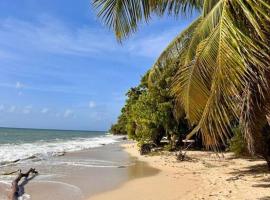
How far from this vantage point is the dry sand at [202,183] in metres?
10.9

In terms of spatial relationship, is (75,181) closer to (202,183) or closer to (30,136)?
(202,183)

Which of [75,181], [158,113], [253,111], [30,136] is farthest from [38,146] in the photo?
[30,136]

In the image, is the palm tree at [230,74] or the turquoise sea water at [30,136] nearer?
the palm tree at [230,74]

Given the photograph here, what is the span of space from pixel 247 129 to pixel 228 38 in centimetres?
152

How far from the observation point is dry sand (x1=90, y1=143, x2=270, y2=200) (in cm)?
1093

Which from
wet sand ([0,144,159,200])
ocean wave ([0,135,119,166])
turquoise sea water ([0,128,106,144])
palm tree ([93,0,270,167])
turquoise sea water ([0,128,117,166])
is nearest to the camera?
palm tree ([93,0,270,167])

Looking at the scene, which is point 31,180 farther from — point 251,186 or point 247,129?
point 247,129

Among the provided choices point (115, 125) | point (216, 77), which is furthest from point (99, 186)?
point (115, 125)

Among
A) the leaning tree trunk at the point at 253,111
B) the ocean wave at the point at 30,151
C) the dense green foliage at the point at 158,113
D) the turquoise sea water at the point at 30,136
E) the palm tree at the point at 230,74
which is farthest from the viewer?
the turquoise sea water at the point at 30,136

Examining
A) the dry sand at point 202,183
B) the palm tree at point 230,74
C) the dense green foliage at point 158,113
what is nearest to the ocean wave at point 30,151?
the dense green foliage at point 158,113

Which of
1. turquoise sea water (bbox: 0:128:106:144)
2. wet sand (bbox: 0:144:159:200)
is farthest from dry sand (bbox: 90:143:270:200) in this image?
turquoise sea water (bbox: 0:128:106:144)

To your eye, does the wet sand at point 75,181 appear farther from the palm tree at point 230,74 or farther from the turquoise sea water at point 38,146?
the palm tree at point 230,74

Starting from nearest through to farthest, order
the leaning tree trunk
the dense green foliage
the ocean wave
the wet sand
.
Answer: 1. the leaning tree trunk
2. the wet sand
3. the dense green foliage
4. the ocean wave

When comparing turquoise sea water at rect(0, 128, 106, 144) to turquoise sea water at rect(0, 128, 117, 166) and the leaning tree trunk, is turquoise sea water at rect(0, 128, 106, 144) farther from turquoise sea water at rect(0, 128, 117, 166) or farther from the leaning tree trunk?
the leaning tree trunk
